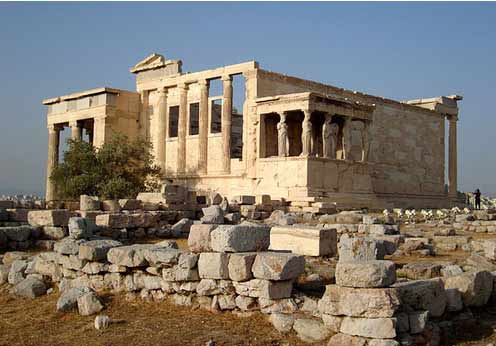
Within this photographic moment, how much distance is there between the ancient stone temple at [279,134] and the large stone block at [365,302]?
15471mm

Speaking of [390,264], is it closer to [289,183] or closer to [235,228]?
[235,228]

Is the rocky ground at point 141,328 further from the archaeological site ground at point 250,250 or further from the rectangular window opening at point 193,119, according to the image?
the rectangular window opening at point 193,119

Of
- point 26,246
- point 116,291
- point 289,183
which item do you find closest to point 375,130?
point 289,183

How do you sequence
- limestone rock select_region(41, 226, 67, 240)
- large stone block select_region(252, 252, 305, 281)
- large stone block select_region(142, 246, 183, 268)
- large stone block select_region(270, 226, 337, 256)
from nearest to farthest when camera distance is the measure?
large stone block select_region(252, 252, 305, 281)
large stone block select_region(142, 246, 183, 268)
large stone block select_region(270, 226, 337, 256)
limestone rock select_region(41, 226, 67, 240)

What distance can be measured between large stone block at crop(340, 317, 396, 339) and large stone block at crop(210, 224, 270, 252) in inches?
71.7

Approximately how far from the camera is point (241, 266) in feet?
23.1

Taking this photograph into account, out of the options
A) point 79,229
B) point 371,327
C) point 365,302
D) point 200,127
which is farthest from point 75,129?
point 371,327

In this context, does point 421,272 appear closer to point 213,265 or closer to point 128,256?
point 213,265

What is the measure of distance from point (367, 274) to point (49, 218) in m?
9.23

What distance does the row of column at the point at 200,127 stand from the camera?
90.0 feet

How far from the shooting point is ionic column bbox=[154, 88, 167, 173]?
30594 millimetres

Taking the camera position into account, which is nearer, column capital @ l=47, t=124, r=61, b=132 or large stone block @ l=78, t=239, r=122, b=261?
large stone block @ l=78, t=239, r=122, b=261

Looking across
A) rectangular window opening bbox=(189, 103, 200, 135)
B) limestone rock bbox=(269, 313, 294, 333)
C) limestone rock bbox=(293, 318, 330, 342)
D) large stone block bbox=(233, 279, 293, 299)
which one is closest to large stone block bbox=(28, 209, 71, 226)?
large stone block bbox=(233, 279, 293, 299)

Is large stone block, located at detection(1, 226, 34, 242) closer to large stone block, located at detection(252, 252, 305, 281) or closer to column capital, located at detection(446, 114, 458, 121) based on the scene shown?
large stone block, located at detection(252, 252, 305, 281)
